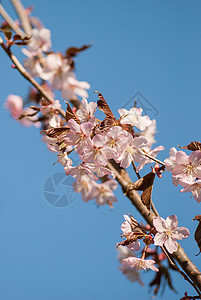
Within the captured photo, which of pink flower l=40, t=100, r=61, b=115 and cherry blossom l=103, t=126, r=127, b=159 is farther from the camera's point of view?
pink flower l=40, t=100, r=61, b=115

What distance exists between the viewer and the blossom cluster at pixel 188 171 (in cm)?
92

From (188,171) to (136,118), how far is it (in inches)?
11.3

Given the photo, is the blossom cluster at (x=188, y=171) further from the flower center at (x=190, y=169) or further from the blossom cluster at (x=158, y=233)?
the blossom cluster at (x=158, y=233)

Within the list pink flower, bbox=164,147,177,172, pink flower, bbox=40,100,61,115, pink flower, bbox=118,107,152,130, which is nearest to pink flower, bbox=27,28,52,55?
pink flower, bbox=40,100,61,115

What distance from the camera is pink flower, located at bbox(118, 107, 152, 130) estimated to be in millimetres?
1036

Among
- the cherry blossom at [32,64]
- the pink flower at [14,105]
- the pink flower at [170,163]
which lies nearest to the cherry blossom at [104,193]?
the cherry blossom at [32,64]

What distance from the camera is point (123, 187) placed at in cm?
129

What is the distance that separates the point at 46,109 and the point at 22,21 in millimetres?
968

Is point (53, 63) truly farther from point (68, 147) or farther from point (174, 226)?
point (174, 226)

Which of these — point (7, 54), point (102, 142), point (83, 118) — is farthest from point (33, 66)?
point (102, 142)

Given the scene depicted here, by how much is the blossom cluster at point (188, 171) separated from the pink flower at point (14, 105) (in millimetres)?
2268

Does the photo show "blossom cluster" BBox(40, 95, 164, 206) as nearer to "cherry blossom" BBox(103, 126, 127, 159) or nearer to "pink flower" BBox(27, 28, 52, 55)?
"cherry blossom" BBox(103, 126, 127, 159)

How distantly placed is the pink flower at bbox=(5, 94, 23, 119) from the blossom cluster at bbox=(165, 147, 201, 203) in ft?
7.44

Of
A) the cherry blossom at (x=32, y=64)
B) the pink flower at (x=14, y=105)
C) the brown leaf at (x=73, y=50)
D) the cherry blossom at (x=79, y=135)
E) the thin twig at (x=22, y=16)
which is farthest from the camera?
the pink flower at (x=14, y=105)
